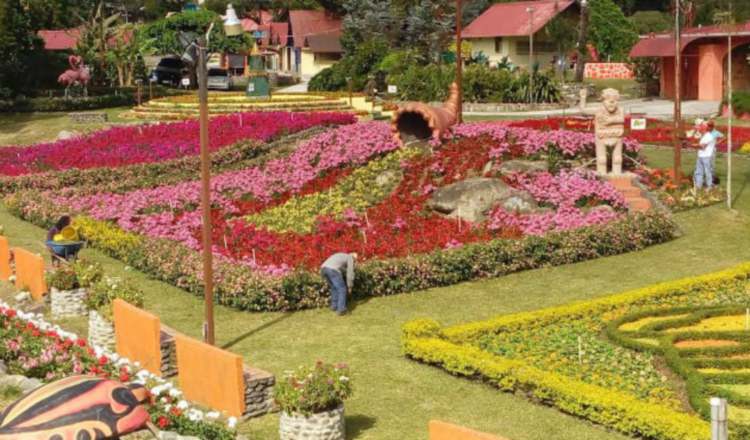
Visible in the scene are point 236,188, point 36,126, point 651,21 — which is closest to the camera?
point 236,188

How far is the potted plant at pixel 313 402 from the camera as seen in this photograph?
36.7 ft

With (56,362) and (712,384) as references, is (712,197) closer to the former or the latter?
(712,384)

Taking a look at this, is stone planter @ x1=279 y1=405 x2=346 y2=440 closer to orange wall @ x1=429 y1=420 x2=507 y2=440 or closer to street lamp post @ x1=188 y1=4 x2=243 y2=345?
orange wall @ x1=429 y1=420 x2=507 y2=440

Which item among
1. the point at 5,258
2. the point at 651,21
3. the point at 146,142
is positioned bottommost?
the point at 5,258

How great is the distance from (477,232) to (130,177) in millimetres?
12007

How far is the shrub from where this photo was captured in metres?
11.2

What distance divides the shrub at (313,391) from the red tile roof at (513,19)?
50.9 meters

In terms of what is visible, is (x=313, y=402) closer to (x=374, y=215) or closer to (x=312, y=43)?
(x=374, y=215)

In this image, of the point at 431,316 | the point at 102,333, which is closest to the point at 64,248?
the point at 102,333

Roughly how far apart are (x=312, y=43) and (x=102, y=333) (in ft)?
200

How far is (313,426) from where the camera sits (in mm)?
11258

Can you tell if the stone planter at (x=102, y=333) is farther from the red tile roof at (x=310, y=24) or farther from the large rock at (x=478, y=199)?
the red tile roof at (x=310, y=24)

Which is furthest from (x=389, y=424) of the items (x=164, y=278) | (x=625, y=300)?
(x=164, y=278)

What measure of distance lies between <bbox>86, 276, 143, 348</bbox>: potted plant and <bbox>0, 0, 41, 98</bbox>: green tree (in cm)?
3729
